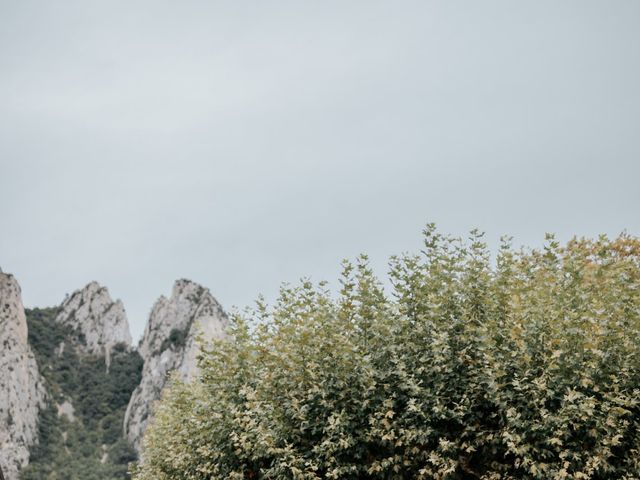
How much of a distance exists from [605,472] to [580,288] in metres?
3.26

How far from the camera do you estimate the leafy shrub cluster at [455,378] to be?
1117cm

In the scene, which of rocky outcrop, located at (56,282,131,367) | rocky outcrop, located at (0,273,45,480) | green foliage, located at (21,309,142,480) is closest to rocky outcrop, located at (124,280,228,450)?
green foliage, located at (21,309,142,480)

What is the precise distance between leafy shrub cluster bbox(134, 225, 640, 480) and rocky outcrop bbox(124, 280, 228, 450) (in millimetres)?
126997

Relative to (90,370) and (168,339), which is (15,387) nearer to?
(168,339)

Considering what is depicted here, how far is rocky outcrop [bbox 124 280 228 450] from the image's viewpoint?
471 ft

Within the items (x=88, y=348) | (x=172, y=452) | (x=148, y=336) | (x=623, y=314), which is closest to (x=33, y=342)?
(x=88, y=348)

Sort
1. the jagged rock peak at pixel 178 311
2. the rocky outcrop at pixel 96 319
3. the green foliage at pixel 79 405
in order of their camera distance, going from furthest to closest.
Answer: the rocky outcrop at pixel 96 319 < the jagged rock peak at pixel 178 311 < the green foliage at pixel 79 405

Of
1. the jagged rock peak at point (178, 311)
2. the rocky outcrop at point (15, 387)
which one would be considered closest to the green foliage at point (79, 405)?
the rocky outcrop at point (15, 387)

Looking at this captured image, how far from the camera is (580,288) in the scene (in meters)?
12.0

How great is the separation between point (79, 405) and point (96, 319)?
3819 centimetres

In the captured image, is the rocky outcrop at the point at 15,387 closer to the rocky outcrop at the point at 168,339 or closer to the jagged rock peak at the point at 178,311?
the rocky outcrop at the point at 168,339

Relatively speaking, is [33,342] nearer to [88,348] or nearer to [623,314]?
[88,348]

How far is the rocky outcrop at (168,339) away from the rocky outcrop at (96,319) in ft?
34.7

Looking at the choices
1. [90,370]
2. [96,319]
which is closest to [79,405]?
[90,370]
